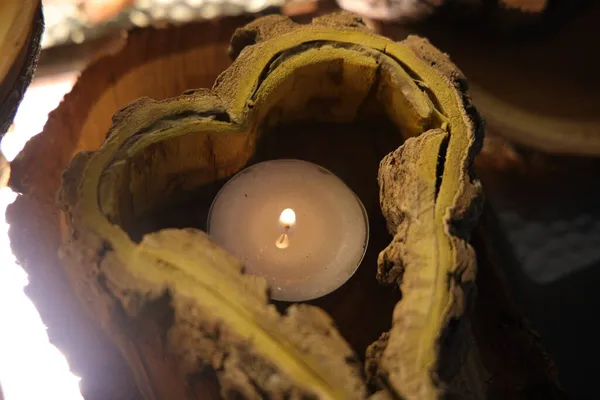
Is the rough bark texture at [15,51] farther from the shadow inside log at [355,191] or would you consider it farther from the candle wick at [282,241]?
the candle wick at [282,241]

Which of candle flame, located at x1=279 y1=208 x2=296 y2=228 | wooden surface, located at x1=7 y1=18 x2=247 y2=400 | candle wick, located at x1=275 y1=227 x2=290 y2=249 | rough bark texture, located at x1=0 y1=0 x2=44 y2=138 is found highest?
rough bark texture, located at x1=0 y1=0 x2=44 y2=138

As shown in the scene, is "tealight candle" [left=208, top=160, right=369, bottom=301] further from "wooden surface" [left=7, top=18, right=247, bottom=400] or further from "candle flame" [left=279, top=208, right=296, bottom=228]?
"wooden surface" [left=7, top=18, right=247, bottom=400]

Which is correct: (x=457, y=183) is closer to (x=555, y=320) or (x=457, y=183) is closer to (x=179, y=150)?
(x=179, y=150)

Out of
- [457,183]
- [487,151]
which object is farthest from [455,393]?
[487,151]

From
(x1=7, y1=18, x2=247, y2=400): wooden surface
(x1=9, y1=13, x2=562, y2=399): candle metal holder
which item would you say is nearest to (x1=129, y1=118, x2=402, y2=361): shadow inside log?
(x1=9, y1=13, x2=562, y2=399): candle metal holder

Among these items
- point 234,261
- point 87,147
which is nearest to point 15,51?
point 87,147

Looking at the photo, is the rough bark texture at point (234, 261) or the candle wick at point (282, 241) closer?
the rough bark texture at point (234, 261)

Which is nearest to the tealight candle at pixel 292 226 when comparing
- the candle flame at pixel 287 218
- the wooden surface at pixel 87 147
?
the candle flame at pixel 287 218
